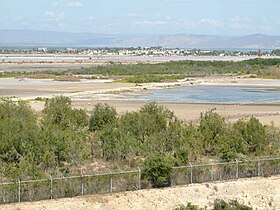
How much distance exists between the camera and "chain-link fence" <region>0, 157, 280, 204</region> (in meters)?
26.0

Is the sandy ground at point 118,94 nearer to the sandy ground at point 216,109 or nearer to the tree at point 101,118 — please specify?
the sandy ground at point 216,109

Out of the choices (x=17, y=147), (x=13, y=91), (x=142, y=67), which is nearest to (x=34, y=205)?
(x=17, y=147)

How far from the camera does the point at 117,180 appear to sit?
28.3 meters

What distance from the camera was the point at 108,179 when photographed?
28.0 metres

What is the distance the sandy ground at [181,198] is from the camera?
85.6 feet

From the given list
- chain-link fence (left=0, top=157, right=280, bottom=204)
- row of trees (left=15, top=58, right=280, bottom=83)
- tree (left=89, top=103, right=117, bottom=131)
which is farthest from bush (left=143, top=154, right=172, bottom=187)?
row of trees (left=15, top=58, right=280, bottom=83)

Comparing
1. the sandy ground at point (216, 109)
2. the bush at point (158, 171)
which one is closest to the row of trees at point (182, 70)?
the sandy ground at point (216, 109)

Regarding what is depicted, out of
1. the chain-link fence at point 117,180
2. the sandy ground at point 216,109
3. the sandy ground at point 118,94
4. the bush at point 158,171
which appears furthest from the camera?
the sandy ground at point 118,94

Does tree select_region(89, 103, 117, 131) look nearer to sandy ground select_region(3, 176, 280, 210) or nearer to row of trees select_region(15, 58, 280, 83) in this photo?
sandy ground select_region(3, 176, 280, 210)

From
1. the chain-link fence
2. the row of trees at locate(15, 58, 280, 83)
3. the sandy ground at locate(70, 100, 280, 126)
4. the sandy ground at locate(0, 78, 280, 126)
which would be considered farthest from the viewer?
the row of trees at locate(15, 58, 280, 83)

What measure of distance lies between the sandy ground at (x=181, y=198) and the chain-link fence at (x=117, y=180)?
0.53 metres

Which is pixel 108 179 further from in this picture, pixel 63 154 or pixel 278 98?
pixel 278 98

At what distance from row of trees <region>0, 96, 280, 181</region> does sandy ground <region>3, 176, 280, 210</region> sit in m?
1.76

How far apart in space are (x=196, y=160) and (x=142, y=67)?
11872 cm
